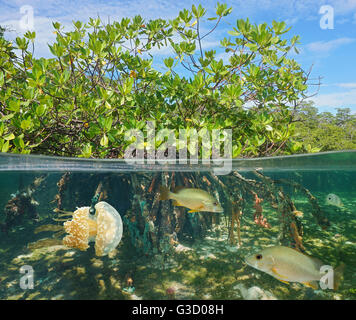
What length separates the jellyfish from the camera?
3.60 m

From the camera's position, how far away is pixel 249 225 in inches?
178

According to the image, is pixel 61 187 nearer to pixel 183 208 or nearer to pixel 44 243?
pixel 44 243

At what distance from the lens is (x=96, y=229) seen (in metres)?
3.59

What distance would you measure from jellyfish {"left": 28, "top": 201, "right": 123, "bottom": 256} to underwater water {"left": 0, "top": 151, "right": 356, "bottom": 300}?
0.8 inches

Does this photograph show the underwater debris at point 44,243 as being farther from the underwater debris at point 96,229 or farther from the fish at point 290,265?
the fish at point 290,265

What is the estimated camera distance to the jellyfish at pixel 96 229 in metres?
3.60

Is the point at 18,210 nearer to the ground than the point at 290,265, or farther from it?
farther from it

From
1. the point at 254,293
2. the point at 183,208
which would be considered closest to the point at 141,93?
the point at 183,208

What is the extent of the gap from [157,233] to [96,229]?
111 cm

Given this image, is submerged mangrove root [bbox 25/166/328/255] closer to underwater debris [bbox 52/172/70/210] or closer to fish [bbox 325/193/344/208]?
underwater debris [bbox 52/172/70/210]

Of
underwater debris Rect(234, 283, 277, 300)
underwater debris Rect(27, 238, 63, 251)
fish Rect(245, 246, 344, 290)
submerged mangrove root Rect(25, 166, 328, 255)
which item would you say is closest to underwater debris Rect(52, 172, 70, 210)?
submerged mangrove root Rect(25, 166, 328, 255)

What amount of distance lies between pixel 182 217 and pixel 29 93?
9.70ft

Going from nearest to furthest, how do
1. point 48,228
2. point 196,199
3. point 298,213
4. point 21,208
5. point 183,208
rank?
1. point 196,199
2. point 48,228
3. point 183,208
4. point 21,208
5. point 298,213
